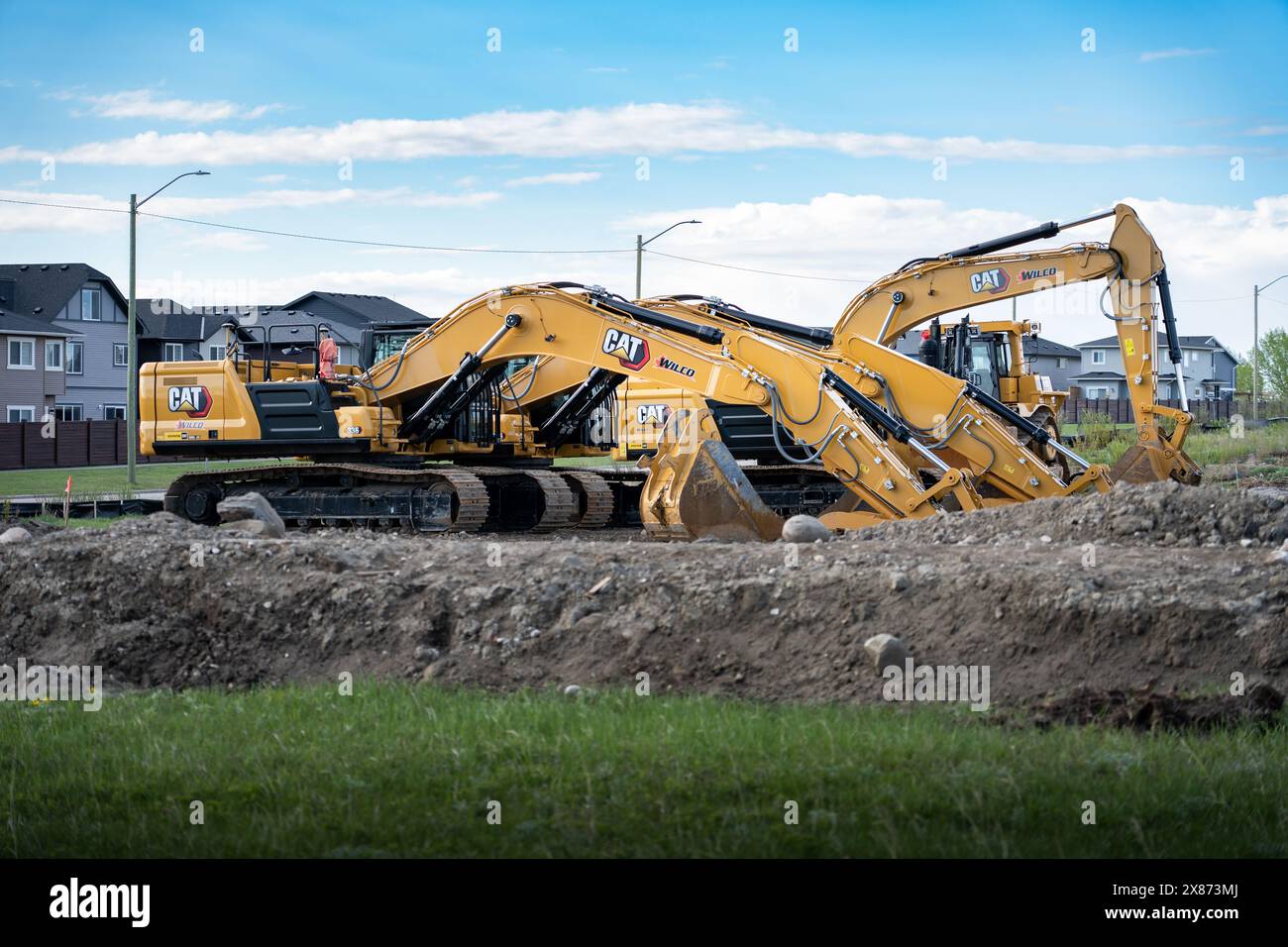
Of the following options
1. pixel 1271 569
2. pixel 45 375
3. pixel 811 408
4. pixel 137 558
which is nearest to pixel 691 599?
pixel 1271 569

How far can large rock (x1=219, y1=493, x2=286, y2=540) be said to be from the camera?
49.9ft

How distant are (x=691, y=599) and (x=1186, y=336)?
356ft

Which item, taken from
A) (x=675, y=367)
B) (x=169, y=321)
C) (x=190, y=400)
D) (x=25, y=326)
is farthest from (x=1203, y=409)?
(x=169, y=321)

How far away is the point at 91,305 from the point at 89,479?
33.3m

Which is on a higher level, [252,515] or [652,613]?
[252,515]

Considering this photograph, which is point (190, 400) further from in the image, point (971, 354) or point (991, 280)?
point (971, 354)

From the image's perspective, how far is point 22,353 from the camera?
197ft

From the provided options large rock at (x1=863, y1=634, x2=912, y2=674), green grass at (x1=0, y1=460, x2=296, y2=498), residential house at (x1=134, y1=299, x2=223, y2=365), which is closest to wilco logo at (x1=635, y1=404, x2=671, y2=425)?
green grass at (x1=0, y1=460, x2=296, y2=498)

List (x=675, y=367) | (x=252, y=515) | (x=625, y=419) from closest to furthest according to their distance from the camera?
(x=252, y=515) < (x=675, y=367) < (x=625, y=419)

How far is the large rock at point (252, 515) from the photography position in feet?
49.9

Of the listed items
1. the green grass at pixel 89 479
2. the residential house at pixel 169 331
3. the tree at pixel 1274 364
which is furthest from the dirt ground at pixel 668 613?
the tree at pixel 1274 364
